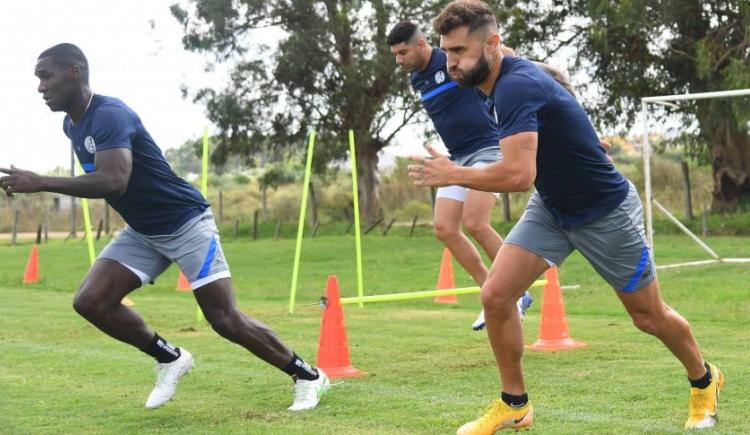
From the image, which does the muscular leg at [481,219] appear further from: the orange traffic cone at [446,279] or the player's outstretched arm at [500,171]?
the orange traffic cone at [446,279]

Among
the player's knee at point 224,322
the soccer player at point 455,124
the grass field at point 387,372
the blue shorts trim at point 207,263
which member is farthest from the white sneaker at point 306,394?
the soccer player at point 455,124

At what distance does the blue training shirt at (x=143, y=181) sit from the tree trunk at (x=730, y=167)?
2142cm

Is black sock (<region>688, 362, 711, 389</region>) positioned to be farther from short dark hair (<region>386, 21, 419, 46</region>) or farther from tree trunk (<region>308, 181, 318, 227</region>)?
tree trunk (<region>308, 181, 318, 227</region>)

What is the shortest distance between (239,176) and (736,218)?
40.2 meters

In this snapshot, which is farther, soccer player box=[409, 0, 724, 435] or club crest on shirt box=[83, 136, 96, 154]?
club crest on shirt box=[83, 136, 96, 154]

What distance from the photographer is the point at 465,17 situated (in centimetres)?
500

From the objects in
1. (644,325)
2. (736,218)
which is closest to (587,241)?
(644,325)

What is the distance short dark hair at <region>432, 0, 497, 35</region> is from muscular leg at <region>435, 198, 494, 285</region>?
3346 millimetres

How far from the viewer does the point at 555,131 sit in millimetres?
5137

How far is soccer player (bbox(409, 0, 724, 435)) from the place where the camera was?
4.86 metres

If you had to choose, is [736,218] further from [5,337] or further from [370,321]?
[5,337]

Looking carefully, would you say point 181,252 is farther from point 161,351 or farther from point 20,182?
point 20,182

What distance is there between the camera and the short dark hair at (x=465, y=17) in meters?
5.00

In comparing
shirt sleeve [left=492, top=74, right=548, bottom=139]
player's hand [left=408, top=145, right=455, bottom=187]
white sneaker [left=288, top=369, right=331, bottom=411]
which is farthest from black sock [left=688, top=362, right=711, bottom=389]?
white sneaker [left=288, top=369, right=331, bottom=411]
